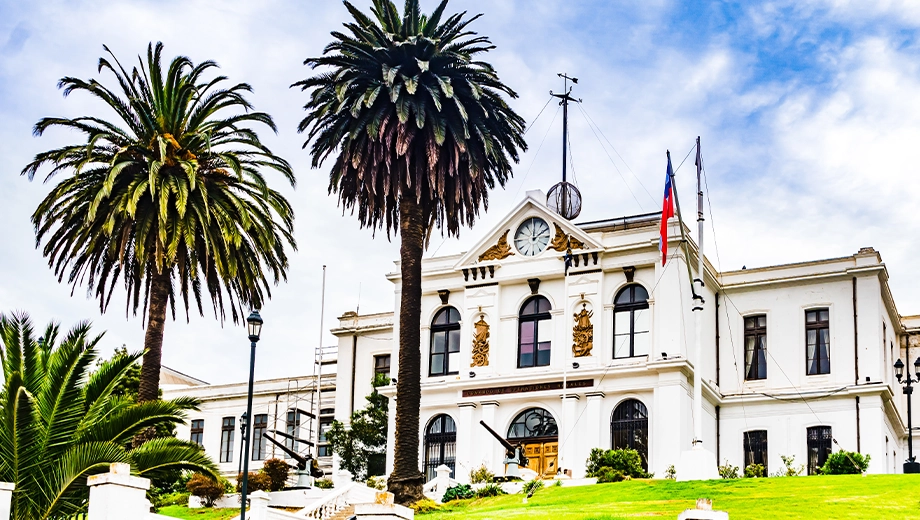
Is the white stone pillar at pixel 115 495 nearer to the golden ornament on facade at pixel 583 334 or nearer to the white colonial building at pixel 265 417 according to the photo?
the golden ornament on facade at pixel 583 334

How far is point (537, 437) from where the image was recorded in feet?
158

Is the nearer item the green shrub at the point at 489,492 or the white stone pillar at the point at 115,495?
the white stone pillar at the point at 115,495

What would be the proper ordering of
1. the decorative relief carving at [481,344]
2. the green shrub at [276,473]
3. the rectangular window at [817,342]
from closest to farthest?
the green shrub at [276,473], the rectangular window at [817,342], the decorative relief carving at [481,344]

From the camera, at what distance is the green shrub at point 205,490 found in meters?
41.5

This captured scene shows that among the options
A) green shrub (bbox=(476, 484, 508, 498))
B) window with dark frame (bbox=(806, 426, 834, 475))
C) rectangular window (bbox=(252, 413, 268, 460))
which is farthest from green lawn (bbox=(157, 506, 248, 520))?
window with dark frame (bbox=(806, 426, 834, 475))

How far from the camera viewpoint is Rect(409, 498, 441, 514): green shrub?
121ft

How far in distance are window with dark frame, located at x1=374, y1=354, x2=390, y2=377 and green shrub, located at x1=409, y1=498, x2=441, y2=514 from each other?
2081 centimetres

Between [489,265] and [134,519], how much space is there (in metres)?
30.0

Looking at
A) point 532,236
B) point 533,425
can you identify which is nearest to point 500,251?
point 532,236

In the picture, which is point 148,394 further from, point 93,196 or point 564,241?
point 564,241

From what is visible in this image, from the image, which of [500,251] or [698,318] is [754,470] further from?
[500,251]

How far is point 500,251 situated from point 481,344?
13.2ft


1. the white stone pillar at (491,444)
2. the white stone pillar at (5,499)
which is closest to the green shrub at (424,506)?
the white stone pillar at (491,444)

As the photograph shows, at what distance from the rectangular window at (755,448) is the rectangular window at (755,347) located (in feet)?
7.84
